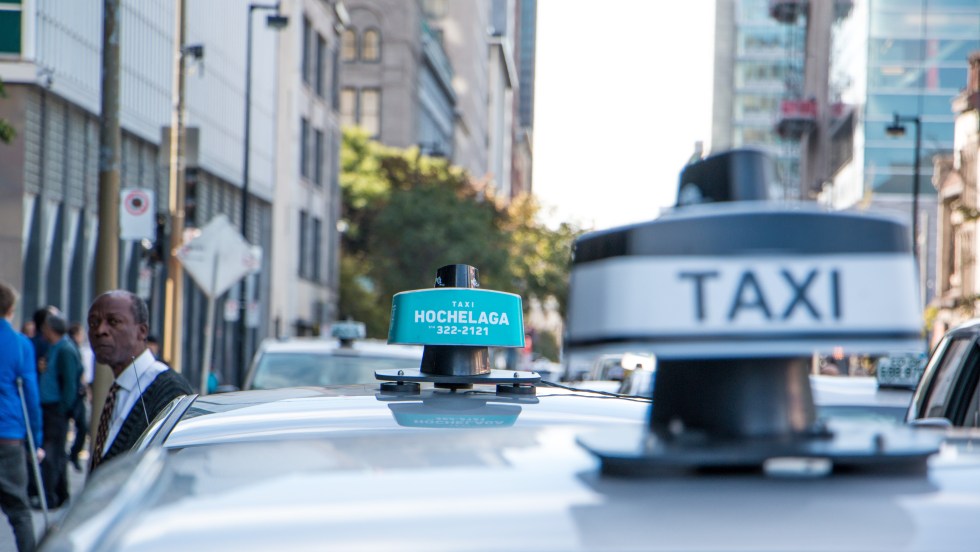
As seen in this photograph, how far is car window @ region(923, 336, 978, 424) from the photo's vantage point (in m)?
5.66

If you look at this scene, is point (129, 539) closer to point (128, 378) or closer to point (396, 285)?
point (128, 378)

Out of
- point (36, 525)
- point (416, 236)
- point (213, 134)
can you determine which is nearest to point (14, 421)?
point (36, 525)

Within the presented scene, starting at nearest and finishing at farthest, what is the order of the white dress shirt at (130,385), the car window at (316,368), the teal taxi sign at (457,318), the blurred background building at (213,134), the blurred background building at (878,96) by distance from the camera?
the teal taxi sign at (457,318)
the white dress shirt at (130,385)
the car window at (316,368)
the blurred background building at (213,134)
the blurred background building at (878,96)

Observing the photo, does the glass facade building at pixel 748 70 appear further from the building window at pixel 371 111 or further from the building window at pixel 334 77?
the building window at pixel 334 77

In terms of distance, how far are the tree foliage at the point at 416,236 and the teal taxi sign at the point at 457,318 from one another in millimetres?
53666

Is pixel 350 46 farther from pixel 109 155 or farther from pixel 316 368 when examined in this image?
pixel 316 368

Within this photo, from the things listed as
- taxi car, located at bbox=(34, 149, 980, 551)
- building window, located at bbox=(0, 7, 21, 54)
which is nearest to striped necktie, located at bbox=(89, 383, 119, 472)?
taxi car, located at bbox=(34, 149, 980, 551)

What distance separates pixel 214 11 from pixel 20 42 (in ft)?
44.7

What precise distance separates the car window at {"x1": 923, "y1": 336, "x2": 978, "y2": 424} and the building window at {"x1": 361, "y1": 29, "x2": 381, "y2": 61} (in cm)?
8009

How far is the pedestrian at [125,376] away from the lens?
5.75 m

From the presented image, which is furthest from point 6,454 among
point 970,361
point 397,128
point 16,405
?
point 397,128

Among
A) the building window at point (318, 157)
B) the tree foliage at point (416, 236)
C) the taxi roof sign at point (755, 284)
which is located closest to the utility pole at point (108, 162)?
the taxi roof sign at point (755, 284)

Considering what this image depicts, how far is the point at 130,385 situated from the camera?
20.5 ft

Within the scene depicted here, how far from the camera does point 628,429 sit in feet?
6.11
